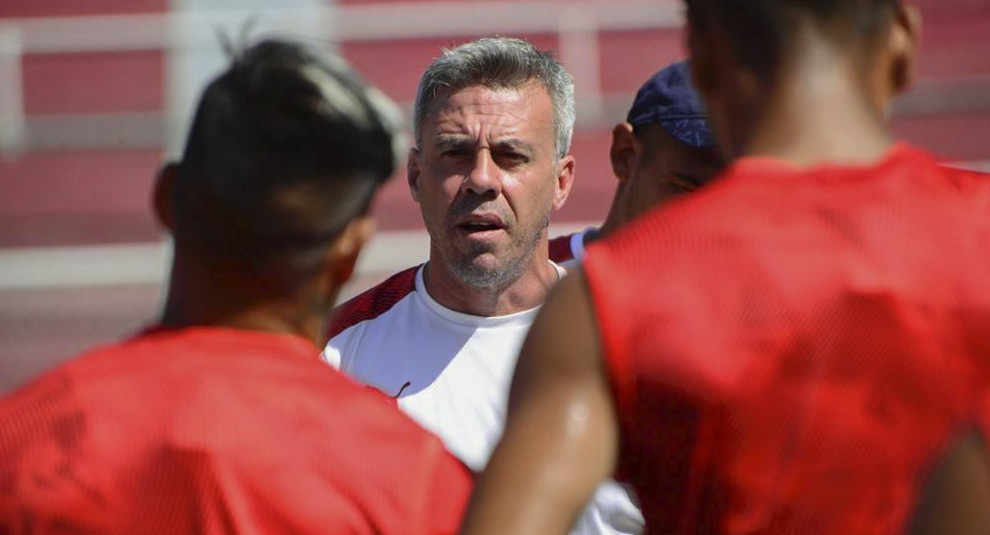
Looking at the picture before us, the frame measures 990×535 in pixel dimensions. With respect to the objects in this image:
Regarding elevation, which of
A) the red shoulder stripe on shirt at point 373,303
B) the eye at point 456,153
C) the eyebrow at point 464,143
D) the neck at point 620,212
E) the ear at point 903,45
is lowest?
the red shoulder stripe on shirt at point 373,303

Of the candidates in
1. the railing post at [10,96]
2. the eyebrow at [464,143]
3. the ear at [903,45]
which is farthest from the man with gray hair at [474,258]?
the railing post at [10,96]

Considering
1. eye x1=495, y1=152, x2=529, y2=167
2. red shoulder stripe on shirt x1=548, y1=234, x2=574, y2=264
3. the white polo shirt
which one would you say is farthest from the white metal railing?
the white polo shirt

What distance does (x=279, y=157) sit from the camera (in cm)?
172

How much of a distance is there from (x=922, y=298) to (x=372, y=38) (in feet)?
31.7

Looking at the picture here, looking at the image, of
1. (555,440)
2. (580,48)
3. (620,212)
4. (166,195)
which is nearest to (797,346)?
(555,440)

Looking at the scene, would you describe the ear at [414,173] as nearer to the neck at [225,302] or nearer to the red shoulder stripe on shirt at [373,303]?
the red shoulder stripe on shirt at [373,303]

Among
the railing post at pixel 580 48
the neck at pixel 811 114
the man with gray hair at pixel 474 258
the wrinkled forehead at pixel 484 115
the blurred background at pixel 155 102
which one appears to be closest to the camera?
the neck at pixel 811 114

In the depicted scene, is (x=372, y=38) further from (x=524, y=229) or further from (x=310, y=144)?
(x=310, y=144)

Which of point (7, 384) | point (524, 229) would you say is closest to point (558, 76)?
point (524, 229)

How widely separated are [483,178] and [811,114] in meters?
2.23

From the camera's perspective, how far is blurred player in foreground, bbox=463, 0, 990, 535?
1.59m

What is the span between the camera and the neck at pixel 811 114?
5.58 feet

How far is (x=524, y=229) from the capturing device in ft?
12.9

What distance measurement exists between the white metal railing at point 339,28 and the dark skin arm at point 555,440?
876 centimetres
